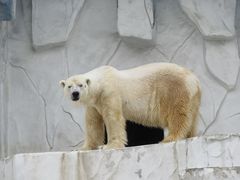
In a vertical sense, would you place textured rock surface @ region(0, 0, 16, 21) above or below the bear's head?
above

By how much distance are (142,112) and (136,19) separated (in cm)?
201

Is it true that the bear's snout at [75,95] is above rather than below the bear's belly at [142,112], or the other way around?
above

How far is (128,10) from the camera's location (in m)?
8.06

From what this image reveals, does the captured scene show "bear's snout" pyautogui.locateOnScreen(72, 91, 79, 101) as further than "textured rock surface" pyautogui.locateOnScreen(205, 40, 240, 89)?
No

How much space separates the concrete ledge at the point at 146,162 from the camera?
5191 millimetres

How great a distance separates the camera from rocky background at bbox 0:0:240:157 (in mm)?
7977

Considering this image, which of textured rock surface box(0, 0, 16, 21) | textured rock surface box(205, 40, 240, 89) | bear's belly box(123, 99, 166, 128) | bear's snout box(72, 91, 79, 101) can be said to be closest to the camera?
bear's snout box(72, 91, 79, 101)

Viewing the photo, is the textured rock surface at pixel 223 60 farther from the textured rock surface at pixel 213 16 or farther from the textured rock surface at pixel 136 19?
the textured rock surface at pixel 136 19

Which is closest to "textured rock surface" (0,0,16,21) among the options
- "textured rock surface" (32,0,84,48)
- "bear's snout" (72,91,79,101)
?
"textured rock surface" (32,0,84,48)

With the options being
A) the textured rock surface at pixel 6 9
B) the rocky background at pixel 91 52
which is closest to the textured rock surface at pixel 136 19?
the rocky background at pixel 91 52

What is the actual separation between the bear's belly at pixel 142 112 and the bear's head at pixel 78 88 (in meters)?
0.34

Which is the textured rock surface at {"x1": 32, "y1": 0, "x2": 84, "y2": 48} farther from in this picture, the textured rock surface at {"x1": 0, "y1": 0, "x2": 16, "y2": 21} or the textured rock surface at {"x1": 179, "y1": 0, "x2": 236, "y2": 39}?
the textured rock surface at {"x1": 179, "y1": 0, "x2": 236, "y2": 39}

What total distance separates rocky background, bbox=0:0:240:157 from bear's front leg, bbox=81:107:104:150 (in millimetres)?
1854

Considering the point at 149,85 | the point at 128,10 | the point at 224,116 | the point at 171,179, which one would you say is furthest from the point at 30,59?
the point at 171,179
